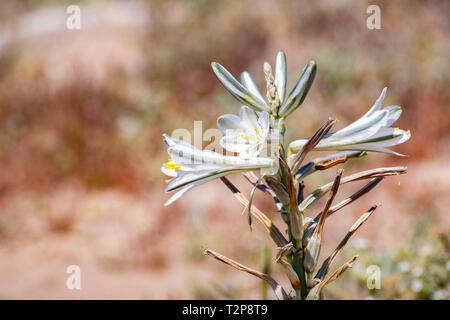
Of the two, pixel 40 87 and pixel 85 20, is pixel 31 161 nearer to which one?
pixel 40 87

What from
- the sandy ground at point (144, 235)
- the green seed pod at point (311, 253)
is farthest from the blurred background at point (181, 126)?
the green seed pod at point (311, 253)

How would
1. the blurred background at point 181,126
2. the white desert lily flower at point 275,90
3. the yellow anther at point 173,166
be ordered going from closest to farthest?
1. the white desert lily flower at point 275,90
2. the yellow anther at point 173,166
3. the blurred background at point 181,126

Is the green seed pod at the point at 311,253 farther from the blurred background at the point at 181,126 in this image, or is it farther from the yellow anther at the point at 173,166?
the blurred background at the point at 181,126

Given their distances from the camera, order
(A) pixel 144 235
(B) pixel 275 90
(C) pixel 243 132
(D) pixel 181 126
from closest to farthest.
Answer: (B) pixel 275 90 < (C) pixel 243 132 < (A) pixel 144 235 < (D) pixel 181 126

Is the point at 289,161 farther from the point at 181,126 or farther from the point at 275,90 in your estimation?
the point at 181,126

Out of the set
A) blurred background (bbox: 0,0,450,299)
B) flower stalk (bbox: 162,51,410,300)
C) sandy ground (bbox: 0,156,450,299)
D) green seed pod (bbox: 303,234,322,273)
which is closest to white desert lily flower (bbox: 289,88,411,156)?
flower stalk (bbox: 162,51,410,300)

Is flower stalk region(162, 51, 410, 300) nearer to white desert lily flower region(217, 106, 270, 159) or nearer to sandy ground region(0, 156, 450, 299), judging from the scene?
white desert lily flower region(217, 106, 270, 159)

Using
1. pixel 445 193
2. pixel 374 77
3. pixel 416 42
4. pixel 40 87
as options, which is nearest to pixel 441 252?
pixel 445 193

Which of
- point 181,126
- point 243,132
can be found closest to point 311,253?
point 243,132
